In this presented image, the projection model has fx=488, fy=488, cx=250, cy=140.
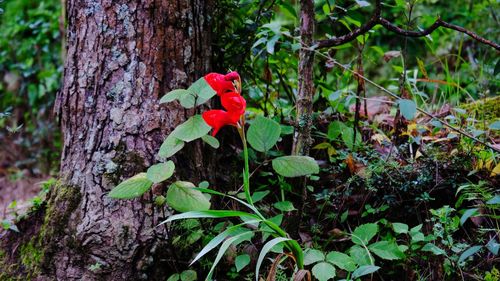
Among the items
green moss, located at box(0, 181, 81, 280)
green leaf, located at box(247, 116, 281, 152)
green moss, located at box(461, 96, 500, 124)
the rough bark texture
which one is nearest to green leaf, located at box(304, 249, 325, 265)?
green leaf, located at box(247, 116, 281, 152)

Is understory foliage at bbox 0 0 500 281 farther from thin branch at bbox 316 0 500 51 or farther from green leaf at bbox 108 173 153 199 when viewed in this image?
thin branch at bbox 316 0 500 51

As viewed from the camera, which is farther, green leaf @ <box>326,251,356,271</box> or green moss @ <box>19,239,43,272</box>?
green moss @ <box>19,239,43,272</box>

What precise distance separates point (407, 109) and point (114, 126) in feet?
3.42

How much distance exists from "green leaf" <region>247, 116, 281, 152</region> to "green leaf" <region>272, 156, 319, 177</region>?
0.24 ft

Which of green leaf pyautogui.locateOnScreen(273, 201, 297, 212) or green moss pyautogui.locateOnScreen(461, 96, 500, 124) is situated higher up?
green moss pyautogui.locateOnScreen(461, 96, 500, 124)

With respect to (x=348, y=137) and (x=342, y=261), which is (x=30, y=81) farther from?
(x=342, y=261)

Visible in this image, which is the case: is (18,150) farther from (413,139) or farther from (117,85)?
(413,139)

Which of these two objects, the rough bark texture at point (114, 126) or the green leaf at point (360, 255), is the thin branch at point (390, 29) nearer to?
the rough bark texture at point (114, 126)

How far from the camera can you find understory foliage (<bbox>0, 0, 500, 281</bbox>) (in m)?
1.51

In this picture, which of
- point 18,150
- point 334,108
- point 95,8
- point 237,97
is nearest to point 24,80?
point 18,150

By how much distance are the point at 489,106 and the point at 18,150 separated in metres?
3.46

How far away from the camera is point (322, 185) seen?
2.03 m

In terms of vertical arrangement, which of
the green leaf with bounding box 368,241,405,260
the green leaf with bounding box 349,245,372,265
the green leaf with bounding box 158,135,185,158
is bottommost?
the green leaf with bounding box 349,245,372,265

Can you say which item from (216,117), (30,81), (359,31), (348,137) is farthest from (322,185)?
(30,81)
